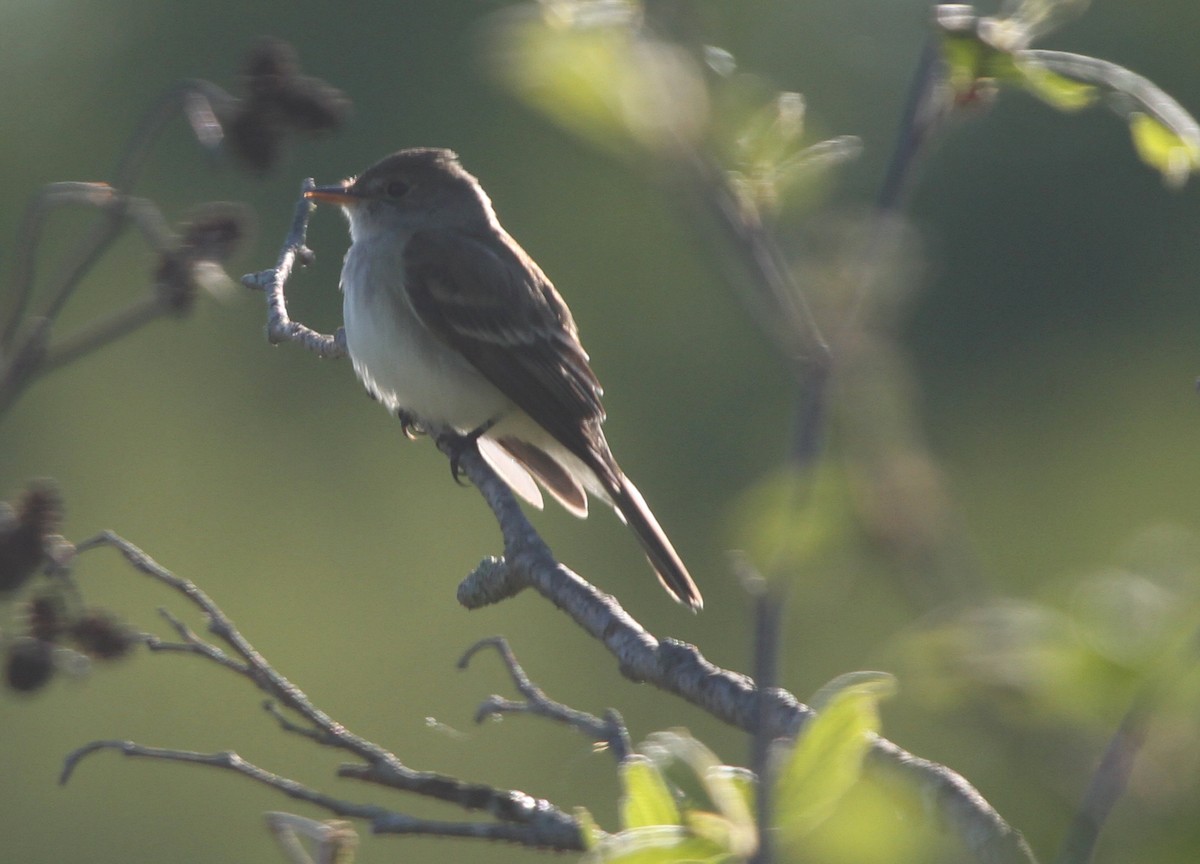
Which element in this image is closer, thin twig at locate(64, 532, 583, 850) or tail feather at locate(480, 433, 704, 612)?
A: thin twig at locate(64, 532, 583, 850)

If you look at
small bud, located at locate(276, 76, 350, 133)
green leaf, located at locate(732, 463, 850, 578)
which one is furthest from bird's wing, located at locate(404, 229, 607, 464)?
green leaf, located at locate(732, 463, 850, 578)

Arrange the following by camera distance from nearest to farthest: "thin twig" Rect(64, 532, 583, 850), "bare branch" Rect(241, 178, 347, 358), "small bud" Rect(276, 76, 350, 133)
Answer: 1. "thin twig" Rect(64, 532, 583, 850)
2. "small bud" Rect(276, 76, 350, 133)
3. "bare branch" Rect(241, 178, 347, 358)

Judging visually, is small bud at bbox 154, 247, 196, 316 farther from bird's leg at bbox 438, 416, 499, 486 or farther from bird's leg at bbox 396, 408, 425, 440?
bird's leg at bbox 396, 408, 425, 440

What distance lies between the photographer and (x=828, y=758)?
959 mm

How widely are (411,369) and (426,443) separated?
14677mm

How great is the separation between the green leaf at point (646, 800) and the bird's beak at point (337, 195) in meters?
4.55

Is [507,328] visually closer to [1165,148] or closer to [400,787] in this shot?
[400,787]

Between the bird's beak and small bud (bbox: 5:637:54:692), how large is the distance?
10.4ft

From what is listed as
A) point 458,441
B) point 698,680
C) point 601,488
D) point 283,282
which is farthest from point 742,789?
point 601,488

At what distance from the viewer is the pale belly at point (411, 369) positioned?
5.14 metres

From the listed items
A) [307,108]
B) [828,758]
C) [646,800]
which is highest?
[828,758]

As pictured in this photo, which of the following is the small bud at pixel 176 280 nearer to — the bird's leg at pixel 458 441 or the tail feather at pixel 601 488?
the bird's leg at pixel 458 441

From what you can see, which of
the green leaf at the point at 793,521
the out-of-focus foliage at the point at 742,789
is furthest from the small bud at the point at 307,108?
the green leaf at the point at 793,521

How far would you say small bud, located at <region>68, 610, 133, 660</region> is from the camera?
2566mm
